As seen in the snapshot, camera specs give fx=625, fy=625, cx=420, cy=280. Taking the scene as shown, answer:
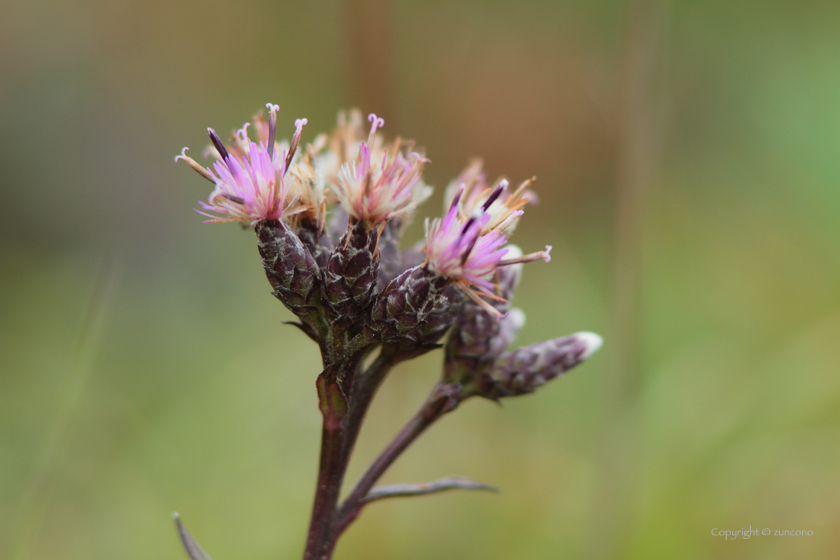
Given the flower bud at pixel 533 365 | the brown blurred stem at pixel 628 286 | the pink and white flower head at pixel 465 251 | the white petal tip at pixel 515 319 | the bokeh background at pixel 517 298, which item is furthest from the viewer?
the bokeh background at pixel 517 298

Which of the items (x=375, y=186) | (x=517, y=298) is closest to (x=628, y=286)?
(x=375, y=186)

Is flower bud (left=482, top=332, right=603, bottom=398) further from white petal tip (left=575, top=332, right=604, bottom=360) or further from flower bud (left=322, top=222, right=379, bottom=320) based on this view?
flower bud (left=322, top=222, right=379, bottom=320)

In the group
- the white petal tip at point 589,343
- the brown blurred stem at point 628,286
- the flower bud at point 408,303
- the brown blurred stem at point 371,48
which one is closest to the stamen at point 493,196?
the flower bud at point 408,303

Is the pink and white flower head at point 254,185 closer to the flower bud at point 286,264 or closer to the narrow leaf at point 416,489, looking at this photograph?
the flower bud at point 286,264

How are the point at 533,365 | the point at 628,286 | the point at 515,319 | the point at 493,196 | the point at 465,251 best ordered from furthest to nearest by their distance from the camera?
1. the point at 628,286
2. the point at 515,319
3. the point at 533,365
4. the point at 493,196
5. the point at 465,251

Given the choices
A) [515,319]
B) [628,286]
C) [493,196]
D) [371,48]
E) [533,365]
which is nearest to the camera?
[493,196]

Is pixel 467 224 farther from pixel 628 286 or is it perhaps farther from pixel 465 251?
pixel 628 286
